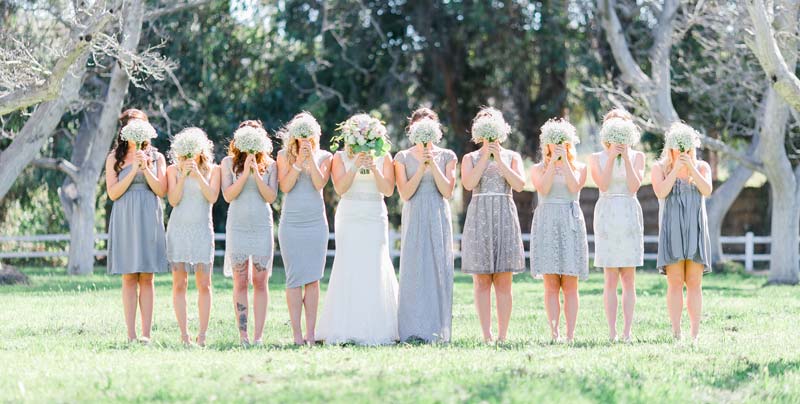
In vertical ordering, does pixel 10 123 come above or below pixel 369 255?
above

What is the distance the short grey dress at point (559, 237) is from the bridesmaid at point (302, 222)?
6.40ft

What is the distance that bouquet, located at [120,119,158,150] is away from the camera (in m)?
11.2

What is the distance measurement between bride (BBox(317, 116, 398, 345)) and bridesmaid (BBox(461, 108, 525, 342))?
756mm

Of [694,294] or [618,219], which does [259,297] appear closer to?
[618,219]

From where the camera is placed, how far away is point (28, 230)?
100 feet

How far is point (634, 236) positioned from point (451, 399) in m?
4.08

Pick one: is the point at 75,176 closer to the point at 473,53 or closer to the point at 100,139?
the point at 100,139

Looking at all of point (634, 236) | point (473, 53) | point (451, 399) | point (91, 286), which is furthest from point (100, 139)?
point (451, 399)

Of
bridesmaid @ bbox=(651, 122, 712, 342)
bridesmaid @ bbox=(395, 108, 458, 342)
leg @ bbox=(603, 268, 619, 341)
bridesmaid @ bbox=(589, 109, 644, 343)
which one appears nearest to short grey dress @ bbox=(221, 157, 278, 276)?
bridesmaid @ bbox=(395, 108, 458, 342)

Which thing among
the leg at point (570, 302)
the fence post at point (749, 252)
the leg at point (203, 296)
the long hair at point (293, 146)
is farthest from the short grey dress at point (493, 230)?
the fence post at point (749, 252)

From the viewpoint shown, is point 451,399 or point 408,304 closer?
point 451,399

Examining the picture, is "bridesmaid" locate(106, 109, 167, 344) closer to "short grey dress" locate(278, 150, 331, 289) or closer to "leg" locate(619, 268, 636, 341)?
"short grey dress" locate(278, 150, 331, 289)

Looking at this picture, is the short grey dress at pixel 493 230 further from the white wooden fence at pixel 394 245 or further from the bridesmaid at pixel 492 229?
A: the white wooden fence at pixel 394 245

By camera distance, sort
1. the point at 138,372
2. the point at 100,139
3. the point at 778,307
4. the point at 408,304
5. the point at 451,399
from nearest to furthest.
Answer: the point at 451,399, the point at 138,372, the point at 408,304, the point at 778,307, the point at 100,139
